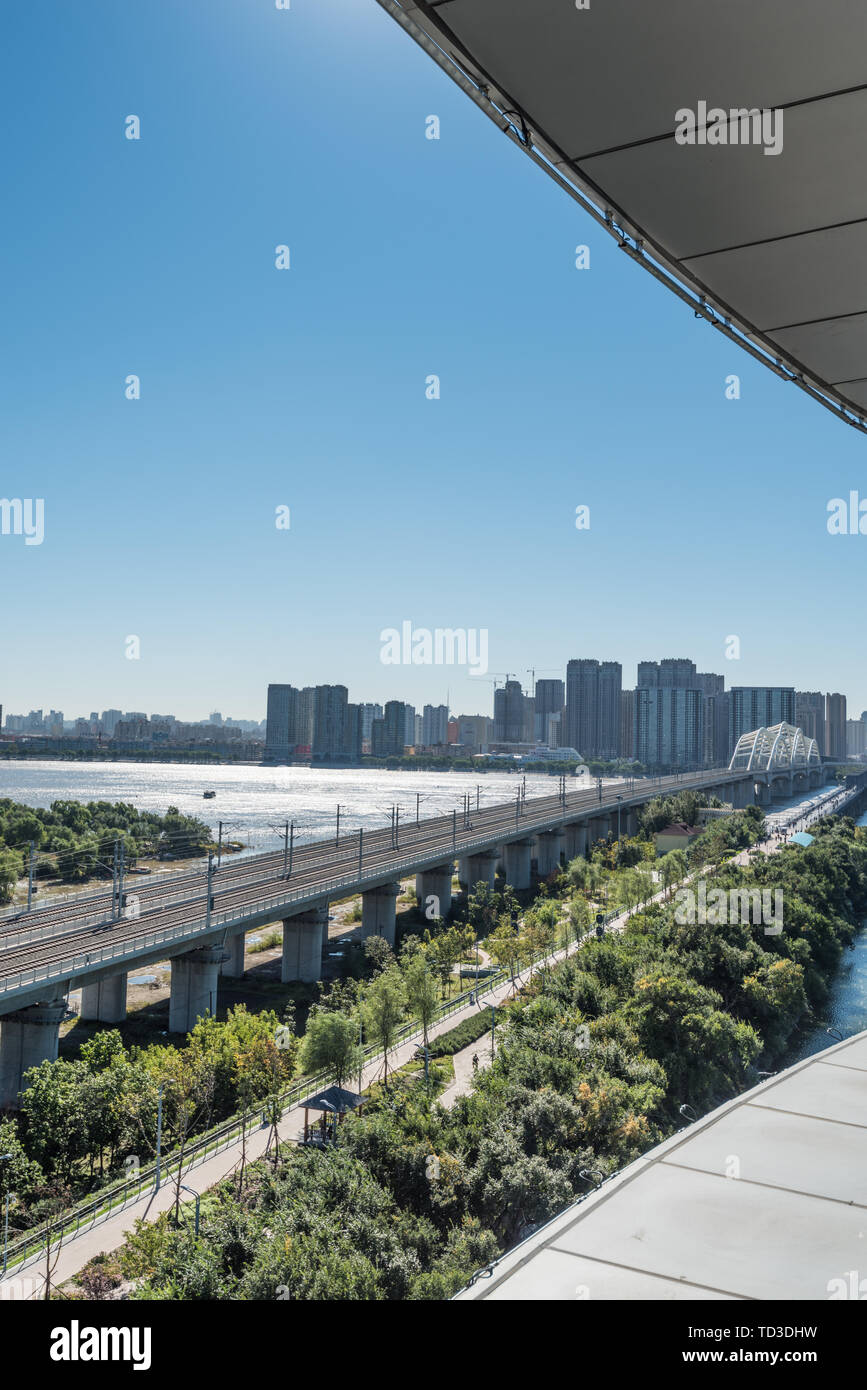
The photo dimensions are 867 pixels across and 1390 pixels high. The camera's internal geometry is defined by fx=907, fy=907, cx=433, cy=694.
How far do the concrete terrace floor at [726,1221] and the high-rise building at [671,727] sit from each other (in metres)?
181

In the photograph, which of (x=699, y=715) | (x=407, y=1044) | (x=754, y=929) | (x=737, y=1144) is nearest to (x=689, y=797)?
(x=754, y=929)

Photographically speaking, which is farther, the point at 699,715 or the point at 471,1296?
the point at 699,715

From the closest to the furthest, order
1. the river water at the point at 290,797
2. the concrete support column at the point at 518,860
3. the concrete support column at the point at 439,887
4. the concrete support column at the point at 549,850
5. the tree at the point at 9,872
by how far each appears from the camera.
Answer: the river water at the point at 290,797 < the tree at the point at 9,872 < the concrete support column at the point at 439,887 < the concrete support column at the point at 518,860 < the concrete support column at the point at 549,850

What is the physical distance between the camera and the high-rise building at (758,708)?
182250 mm

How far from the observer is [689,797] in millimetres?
78312

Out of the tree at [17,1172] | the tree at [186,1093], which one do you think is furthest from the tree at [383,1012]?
the tree at [17,1172]

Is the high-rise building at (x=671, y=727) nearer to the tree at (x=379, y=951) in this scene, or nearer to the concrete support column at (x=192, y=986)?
the tree at (x=379, y=951)

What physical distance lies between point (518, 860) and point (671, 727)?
13092 centimetres

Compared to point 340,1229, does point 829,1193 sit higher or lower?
higher

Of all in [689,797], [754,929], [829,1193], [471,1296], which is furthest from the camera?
[689,797]

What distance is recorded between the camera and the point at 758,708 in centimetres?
18562
